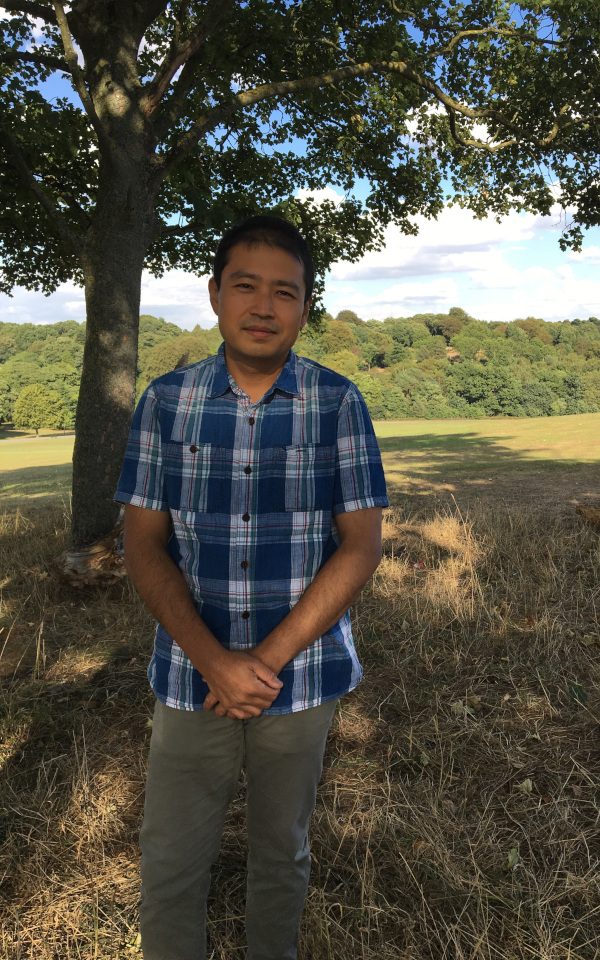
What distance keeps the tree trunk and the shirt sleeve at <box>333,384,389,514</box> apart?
5.24 meters

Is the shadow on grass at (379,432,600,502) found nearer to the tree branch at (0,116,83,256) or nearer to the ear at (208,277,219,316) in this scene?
the tree branch at (0,116,83,256)

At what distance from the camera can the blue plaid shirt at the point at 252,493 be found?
77.9 inches

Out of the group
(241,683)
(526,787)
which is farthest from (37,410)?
(241,683)

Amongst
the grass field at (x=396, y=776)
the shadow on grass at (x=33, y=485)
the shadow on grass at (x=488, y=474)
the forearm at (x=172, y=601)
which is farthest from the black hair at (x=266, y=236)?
the shadow on grass at (x=33, y=485)

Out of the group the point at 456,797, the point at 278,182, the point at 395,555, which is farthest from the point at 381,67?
the point at 456,797

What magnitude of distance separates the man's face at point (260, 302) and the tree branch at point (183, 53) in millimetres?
6148

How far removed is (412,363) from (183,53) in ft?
299

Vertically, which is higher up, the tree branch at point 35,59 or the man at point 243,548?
the tree branch at point 35,59

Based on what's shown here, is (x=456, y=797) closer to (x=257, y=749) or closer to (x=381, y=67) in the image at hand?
(x=257, y=749)

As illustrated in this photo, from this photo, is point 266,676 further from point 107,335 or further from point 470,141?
point 470,141

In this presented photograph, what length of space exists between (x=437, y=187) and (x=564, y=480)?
6.53 meters

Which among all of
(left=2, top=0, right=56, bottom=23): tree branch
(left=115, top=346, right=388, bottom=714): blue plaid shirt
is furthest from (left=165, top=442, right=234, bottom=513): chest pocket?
(left=2, top=0, right=56, bottom=23): tree branch

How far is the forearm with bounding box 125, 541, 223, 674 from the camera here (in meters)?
1.90

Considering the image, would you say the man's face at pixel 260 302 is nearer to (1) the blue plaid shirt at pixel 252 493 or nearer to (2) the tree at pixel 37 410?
(1) the blue plaid shirt at pixel 252 493
